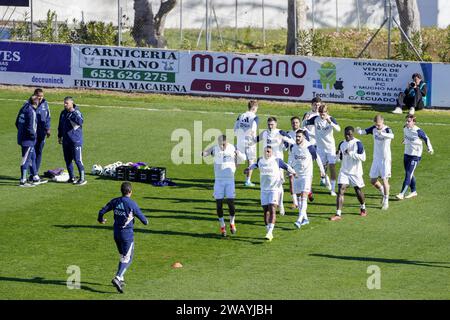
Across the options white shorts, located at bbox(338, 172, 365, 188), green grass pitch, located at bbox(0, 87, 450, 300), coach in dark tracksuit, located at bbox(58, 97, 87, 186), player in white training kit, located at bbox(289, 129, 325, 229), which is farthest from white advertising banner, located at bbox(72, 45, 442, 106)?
player in white training kit, located at bbox(289, 129, 325, 229)

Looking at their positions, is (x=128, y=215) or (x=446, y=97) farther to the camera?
(x=446, y=97)

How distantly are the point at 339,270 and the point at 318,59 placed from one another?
67.5ft

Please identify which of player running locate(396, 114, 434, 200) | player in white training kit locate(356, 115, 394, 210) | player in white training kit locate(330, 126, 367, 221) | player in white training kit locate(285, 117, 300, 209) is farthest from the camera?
player running locate(396, 114, 434, 200)

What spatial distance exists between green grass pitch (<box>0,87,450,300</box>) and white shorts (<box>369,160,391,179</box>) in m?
0.83

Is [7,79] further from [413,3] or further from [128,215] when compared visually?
[128,215]

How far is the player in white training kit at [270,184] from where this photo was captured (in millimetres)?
23281

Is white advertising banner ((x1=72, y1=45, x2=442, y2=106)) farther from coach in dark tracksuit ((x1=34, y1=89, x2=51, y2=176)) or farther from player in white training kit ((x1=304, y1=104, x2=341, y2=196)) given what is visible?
coach in dark tracksuit ((x1=34, y1=89, x2=51, y2=176))

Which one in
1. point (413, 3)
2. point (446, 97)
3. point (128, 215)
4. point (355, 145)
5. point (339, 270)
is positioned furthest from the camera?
point (413, 3)

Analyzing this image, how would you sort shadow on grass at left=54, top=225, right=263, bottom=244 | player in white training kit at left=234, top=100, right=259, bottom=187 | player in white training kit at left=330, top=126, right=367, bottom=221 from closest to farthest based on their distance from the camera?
1. shadow on grass at left=54, top=225, right=263, bottom=244
2. player in white training kit at left=330, top=126, right=367, bottom=221
3. player in white training kit at left=234, top=100, right=259, bottom=187

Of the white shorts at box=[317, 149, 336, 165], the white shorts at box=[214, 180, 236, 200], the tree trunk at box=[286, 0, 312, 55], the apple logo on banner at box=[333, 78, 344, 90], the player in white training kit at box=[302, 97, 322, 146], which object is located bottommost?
the white shorts at box=[214, 180, 236, 200]

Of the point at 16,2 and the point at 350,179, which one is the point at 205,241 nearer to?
the point at 350,179

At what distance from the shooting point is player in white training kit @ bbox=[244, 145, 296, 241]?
23.3 meters

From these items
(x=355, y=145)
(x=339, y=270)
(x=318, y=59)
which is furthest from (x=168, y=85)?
(x=339, y=270)

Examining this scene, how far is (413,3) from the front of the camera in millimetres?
48719
